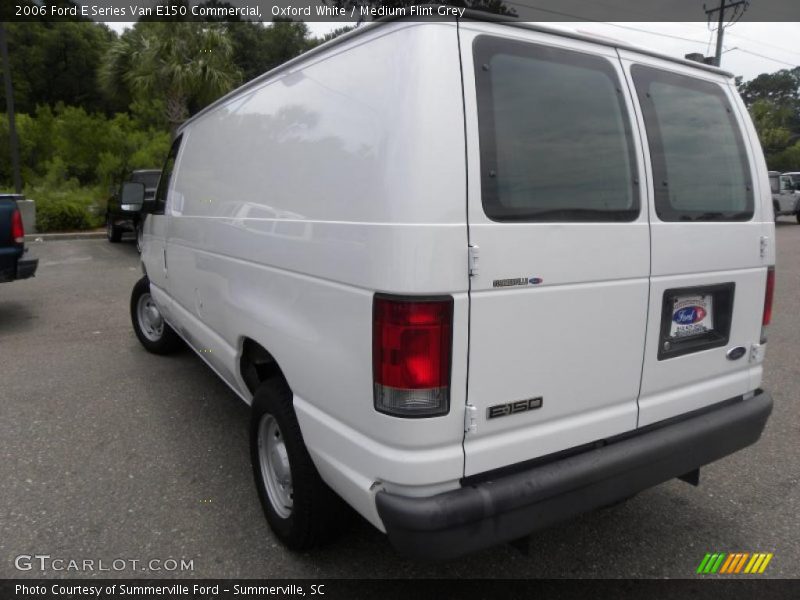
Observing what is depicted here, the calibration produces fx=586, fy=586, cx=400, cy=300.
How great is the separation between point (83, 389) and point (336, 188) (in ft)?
11.6

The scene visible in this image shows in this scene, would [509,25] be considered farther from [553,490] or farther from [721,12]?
[721,12]

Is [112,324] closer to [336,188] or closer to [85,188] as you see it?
[336,188]

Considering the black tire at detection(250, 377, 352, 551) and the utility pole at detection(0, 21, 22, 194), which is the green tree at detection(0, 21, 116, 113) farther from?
the black tire at detection(250, 377, 352, 551)

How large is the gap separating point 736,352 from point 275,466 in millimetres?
2187

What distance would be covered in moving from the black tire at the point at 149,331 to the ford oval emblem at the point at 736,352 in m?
4.32

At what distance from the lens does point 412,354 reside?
6.11ft

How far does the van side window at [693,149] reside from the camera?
93.2 inches

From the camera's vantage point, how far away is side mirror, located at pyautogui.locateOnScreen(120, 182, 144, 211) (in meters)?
4.61

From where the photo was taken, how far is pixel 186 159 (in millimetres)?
3996

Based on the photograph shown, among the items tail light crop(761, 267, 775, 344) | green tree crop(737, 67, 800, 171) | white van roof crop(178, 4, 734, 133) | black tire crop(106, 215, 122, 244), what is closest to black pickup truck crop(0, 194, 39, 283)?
white van roof crop(178, 4, 734, 133)

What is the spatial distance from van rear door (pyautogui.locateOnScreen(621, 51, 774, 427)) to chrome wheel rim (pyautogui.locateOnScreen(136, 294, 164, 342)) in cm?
438

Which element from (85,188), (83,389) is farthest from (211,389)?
(85,188)

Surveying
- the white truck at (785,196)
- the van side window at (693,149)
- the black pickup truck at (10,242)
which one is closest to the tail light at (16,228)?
the black pickup truck at (10,242)

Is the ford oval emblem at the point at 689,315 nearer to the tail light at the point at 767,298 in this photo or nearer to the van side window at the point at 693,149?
Result: the van side window at the point at 693,149
